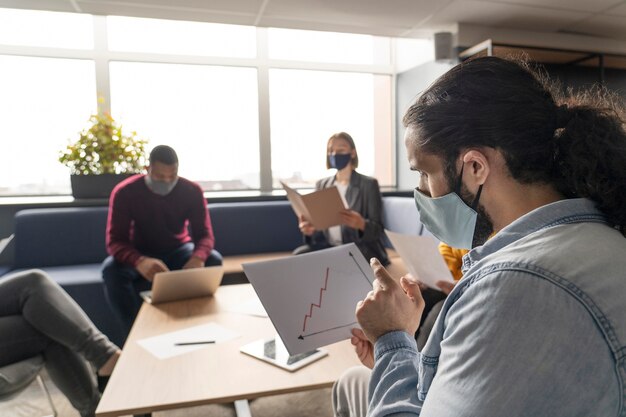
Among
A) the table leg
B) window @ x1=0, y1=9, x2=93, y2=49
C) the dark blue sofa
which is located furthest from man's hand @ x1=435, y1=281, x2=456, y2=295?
window @ x1=0, y1=9, x2=93, y2=49

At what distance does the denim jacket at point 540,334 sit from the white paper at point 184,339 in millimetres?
1001

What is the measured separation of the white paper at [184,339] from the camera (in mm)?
1372

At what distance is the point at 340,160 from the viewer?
295 cm

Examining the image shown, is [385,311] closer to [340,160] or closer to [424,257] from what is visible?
[424,257]

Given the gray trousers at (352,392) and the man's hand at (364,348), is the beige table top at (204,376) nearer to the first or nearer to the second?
the gray trousers at (352,392)

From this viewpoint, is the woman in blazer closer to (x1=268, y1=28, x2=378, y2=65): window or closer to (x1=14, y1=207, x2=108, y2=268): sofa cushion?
(x1=14, y1=207, x2=108, y2=268): sofa cushion

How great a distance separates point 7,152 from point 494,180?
13.7 feet

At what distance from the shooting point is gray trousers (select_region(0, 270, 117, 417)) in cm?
171

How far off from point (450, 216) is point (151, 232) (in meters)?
2.28

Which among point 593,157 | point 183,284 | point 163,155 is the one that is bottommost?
point 183,284

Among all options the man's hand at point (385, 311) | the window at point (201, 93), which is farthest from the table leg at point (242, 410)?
the window at point (201, 93)

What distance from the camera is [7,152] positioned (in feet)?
12.2

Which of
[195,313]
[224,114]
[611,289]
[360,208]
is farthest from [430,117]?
[224,114]

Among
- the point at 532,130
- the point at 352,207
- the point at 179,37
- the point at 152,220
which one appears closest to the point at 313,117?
the point at 179,37
